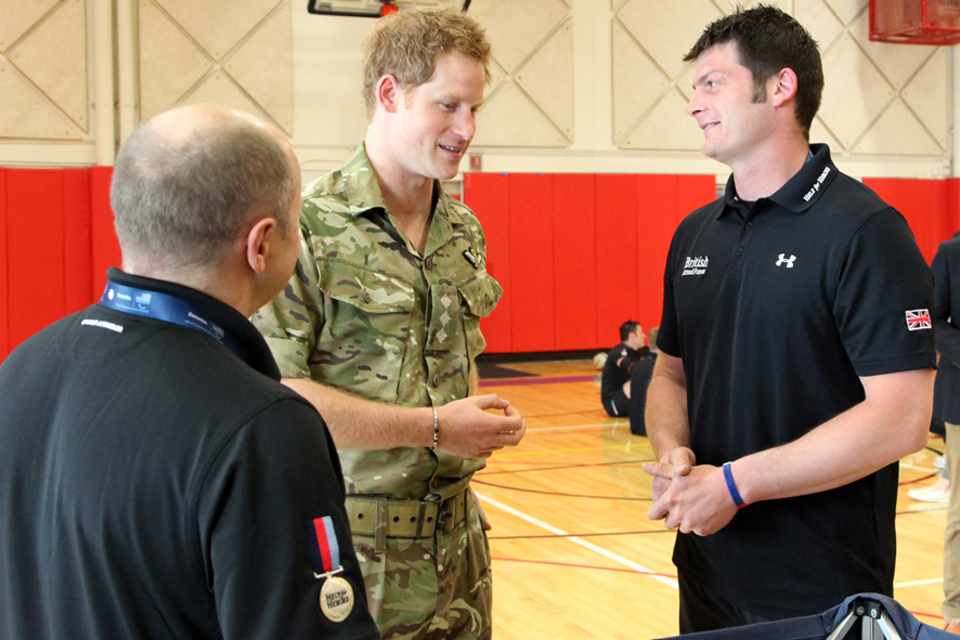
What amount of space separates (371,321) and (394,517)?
452mm

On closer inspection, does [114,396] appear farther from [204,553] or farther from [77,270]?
[77,270]

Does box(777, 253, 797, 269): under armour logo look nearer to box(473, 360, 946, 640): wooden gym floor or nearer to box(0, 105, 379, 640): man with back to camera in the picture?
box(0, 105, 379, 640): man with back to camera

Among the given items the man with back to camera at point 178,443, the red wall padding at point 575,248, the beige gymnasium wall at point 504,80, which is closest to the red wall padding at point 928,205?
the beige gymnasium wall at point 504,80

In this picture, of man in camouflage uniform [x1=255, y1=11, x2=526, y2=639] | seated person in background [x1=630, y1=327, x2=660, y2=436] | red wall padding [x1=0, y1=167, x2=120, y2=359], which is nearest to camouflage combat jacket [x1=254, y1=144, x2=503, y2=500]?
man in camouflage uniform [x1=255, y1=11, x2=526, y2=639]

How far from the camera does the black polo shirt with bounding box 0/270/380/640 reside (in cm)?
94

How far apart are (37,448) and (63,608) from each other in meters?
0.20

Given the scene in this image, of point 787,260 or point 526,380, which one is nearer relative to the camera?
point 787,260

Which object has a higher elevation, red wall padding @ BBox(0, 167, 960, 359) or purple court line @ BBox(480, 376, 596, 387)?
red wall padding @ BBox(0, 167, 960, 359)

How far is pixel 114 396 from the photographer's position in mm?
992

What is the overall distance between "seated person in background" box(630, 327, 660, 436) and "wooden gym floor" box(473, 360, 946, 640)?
15cm

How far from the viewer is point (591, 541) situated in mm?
5422

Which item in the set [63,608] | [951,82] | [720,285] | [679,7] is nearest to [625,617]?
[720,285]

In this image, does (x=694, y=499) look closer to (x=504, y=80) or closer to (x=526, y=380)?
(x=526, y=380)

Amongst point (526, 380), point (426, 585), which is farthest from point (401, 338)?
point (526, 380)
